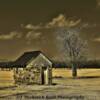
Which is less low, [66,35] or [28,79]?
[66,35]

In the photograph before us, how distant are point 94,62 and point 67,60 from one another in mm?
46585

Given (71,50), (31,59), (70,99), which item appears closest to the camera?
(70,99)

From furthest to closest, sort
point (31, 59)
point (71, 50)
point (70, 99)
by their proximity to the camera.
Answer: point (71, 50) < point (31, 59) < point (70, 99)

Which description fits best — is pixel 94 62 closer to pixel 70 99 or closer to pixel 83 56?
pixel 83 56

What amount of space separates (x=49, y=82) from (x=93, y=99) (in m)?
25.6

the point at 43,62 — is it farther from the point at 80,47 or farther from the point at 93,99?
Result: the point at 80,47

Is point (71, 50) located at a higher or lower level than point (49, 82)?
higher

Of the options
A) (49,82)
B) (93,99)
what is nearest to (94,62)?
(49,82)

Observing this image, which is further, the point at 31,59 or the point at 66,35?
the point at 66,35

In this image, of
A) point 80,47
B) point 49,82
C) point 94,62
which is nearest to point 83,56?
point 80,47

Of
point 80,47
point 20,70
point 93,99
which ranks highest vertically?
point 80,47

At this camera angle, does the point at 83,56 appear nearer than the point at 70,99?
No

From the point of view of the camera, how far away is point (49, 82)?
57.9 metres

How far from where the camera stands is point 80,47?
290 ft
